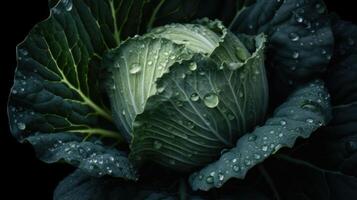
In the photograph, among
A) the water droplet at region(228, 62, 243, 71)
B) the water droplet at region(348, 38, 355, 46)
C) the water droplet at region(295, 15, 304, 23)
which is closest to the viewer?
the water droplet at region(228, 62, 243, 71)

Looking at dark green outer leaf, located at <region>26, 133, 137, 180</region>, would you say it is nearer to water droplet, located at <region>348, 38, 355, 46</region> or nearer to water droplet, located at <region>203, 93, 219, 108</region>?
water droplet, located at <region>203, 93, 219, 108</region>

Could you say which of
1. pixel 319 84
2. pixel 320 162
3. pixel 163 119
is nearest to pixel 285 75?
pixel 319 84

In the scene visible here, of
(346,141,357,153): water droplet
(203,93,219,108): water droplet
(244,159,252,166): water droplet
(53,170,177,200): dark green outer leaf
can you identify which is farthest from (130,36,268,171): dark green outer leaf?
(346,141,357,153): water droplet

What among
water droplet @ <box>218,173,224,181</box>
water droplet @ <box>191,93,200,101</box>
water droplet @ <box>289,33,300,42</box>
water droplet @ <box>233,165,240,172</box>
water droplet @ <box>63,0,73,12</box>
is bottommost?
water droplet @ <box>218,173,224,181</box>

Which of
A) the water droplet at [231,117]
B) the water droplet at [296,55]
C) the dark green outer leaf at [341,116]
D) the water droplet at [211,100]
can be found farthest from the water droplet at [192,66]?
the dark green outer leaf at [341,116]

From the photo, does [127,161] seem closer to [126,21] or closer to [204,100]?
[204,100]

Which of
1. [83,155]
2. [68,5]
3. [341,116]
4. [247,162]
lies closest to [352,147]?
[341,116]
